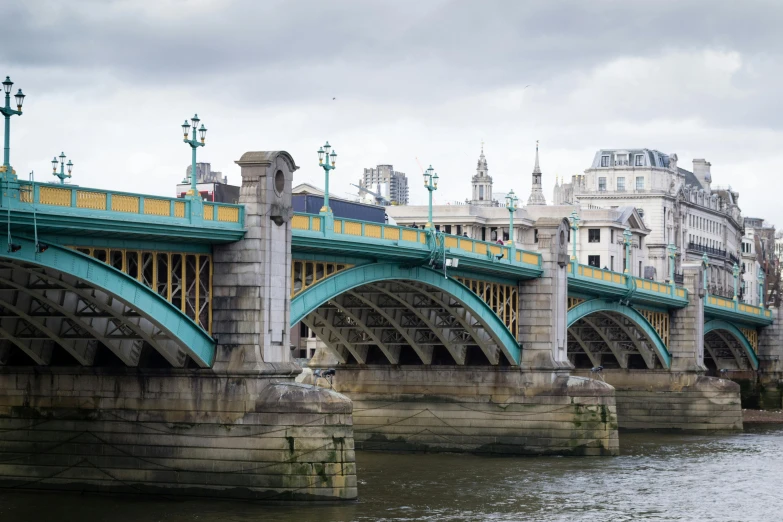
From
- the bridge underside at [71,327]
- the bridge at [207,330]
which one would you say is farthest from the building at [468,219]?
the bridge underside at [71,327]

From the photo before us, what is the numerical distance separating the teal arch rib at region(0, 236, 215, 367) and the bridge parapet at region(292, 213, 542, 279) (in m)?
5.09

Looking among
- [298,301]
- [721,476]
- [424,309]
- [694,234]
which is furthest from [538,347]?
[694,234]

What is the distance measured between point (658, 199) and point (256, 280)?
10287 cm

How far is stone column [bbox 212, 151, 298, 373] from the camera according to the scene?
43500mm

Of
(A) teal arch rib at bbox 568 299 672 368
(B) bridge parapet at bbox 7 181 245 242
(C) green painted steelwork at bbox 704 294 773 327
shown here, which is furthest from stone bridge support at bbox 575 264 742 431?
(B) bridge parapet at bbox 7 181 245 242

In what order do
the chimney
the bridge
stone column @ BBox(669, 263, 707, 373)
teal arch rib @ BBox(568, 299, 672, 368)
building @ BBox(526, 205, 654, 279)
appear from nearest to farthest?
the bridge
teal arch rib @ BBox(568, 299, 672, 368)
stone column @ BBox(669, 263, 707, 373)
building @ BBox(526, 205, 654, 279)
the chimney

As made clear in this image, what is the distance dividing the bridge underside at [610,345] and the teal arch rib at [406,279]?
1966 centimetres

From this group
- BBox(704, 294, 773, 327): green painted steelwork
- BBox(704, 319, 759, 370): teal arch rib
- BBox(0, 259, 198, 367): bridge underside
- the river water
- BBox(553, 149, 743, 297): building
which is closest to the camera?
BBox(0, 259, 198, 367): bridge underside

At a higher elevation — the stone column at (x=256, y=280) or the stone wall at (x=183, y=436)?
the stone column at (x=256, y=280)

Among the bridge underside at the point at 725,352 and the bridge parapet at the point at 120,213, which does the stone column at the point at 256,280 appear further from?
the bridge underside at the point at 725,352

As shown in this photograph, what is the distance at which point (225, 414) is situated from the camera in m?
42.9

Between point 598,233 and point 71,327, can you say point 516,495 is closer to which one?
point 71,327

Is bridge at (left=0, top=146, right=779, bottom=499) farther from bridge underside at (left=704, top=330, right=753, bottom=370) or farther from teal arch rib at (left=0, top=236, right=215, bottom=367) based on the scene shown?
bridge underside at (left=704, top=330, right=753, bottom=370)

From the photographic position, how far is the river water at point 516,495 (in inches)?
1640
